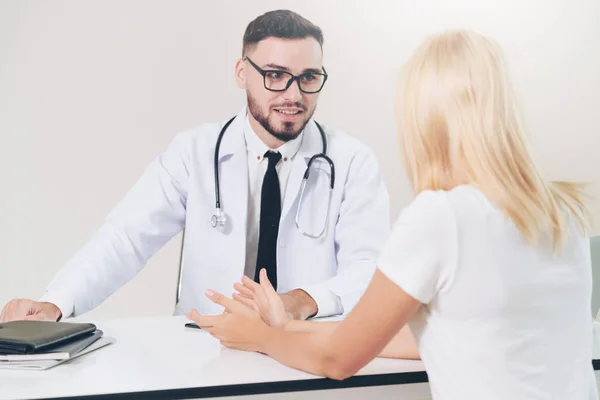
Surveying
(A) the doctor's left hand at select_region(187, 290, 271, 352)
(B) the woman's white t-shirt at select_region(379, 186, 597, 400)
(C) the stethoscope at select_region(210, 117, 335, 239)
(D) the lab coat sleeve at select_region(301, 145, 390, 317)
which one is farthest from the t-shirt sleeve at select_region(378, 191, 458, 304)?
(C) the stethoscope at select_region(210, 117, 335, 239)

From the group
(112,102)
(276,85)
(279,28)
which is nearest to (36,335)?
(112,102)

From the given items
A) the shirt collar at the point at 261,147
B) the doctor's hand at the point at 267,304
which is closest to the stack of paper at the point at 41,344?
the doctor's hand at the point at 267,304

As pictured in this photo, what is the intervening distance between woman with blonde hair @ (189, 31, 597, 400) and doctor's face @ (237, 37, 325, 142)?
4.02ft

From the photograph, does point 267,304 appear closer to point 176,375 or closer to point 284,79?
point 176,375

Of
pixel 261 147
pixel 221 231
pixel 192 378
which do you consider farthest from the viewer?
pixel 261 147

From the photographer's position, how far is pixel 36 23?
7.23 ft

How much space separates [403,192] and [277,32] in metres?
0.73

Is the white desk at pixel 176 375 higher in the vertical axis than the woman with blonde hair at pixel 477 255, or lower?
lower

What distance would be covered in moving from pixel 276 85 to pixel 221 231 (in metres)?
0.55

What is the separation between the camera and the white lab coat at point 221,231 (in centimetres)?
216

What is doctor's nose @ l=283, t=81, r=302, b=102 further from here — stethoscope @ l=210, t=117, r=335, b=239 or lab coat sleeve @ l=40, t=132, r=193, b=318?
lab coat sleeve @ l=40, t=132, r=193, b=318

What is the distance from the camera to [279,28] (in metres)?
2.40

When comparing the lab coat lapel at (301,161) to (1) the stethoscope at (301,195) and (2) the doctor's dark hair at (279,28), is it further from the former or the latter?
(2) the doctor's dark hair at (279,28)

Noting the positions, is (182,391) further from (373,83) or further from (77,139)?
(373,83)
